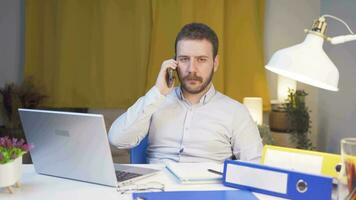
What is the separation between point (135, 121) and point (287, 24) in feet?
8.27

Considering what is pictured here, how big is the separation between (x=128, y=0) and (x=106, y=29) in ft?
1.08

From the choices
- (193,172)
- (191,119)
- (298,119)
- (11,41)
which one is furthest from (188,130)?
(11,41)

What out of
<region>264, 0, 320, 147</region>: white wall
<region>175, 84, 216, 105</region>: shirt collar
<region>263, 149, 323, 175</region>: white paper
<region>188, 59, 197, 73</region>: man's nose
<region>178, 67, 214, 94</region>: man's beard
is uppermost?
<region>264, 0, 320, 147</region>: white wall

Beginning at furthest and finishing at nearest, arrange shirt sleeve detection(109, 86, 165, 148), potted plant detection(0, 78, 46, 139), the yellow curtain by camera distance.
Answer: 1. the yellow curtain
2. potted plant detection(0, 78, 46, 139)
3. shirt sleeve detection(109, 86, 165, 148)

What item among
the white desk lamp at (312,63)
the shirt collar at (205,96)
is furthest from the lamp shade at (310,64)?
the shirt collar at (205,96)

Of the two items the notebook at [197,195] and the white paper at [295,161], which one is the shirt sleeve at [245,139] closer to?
the white paper at [295,161]

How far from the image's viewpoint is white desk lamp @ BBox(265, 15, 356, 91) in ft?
3.07

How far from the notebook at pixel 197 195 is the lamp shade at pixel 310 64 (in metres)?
0.40

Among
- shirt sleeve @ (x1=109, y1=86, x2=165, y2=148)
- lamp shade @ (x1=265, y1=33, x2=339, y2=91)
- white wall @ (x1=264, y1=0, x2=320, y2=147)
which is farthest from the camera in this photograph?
white wall @ (x1=264, y1=0, x2=320, y2=147)

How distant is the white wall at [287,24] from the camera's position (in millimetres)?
3693

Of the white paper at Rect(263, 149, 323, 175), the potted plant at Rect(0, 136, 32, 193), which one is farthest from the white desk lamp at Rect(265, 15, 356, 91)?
the potted plant at Rect(0, 136, 32, 193)

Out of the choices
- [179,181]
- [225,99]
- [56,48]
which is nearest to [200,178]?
[179,181]

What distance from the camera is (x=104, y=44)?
346cm

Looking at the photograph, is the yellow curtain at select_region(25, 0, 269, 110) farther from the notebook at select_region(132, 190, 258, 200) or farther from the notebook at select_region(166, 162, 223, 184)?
the notebook at select_region(132, 190, 258, 200)
